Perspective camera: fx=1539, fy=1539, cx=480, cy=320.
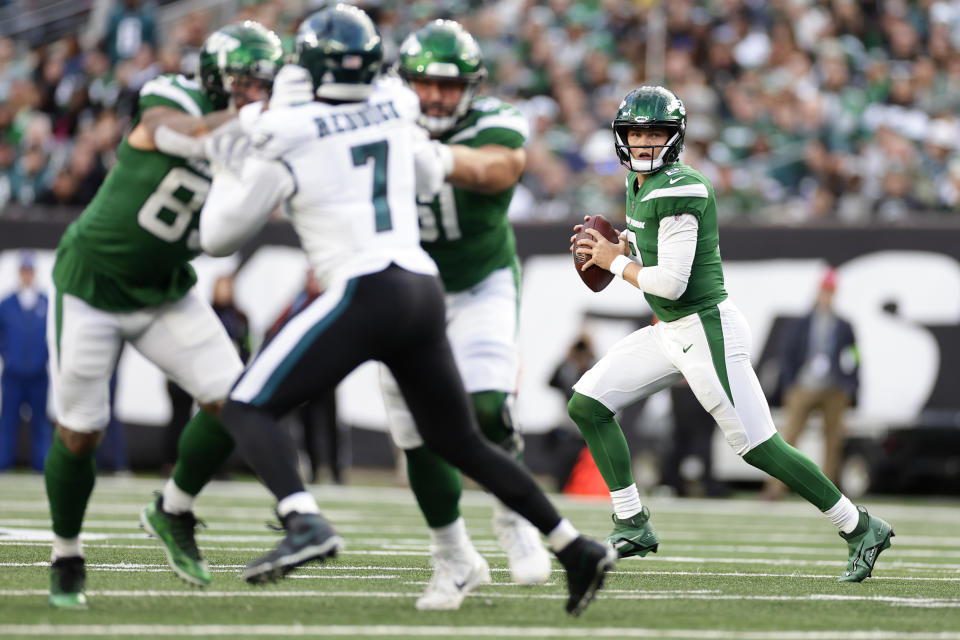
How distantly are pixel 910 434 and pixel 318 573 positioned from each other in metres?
7.44

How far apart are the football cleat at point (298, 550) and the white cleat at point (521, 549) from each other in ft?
3.94

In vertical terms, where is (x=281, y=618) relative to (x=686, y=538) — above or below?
above

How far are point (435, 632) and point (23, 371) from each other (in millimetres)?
9342

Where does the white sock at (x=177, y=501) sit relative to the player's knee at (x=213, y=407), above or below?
below

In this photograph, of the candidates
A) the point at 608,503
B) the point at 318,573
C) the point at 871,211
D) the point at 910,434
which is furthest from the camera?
the point at 871,211

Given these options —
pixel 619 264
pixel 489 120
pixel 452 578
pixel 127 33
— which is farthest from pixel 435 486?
pixel 127 33

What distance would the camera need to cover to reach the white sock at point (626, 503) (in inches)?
251

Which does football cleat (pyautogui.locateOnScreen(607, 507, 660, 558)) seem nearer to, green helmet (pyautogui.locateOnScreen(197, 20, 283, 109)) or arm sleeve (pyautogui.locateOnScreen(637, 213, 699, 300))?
arm sleeve (pyautogui.locateOnScreen(637, 213, 699, 300))

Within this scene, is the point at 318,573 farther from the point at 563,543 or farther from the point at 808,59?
the point at 808,59

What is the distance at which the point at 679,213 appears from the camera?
6.06 m

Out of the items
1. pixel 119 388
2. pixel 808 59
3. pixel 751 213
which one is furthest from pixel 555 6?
pixel 119 388

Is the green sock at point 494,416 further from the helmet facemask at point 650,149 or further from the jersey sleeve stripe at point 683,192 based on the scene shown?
the helmet facemask at point 650,149

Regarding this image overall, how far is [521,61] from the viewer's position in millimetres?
16297

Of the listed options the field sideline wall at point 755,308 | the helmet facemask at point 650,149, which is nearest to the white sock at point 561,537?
the helmet facemask at point 650,149
